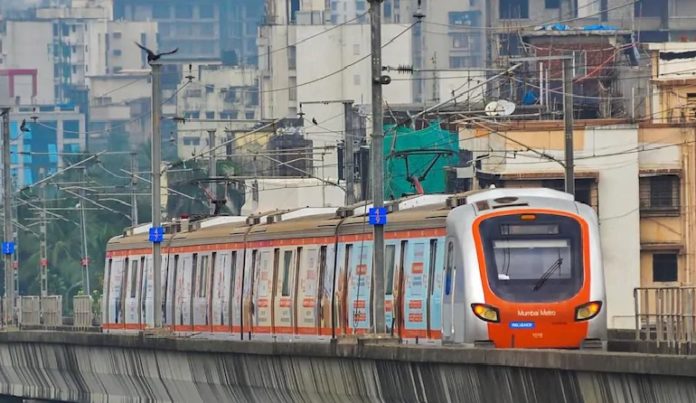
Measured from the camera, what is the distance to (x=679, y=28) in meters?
159

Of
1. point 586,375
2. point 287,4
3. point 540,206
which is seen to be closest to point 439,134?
point 540,206

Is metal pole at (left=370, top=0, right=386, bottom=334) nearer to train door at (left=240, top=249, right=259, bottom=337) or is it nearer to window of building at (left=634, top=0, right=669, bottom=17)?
train door at (left=240, top=249, right=259, bottom=337)

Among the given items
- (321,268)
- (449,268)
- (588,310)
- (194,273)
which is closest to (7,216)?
(194,273)

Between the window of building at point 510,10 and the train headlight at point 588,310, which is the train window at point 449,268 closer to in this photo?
the train headlight at point 588,310

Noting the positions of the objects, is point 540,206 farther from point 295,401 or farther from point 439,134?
point 439,134

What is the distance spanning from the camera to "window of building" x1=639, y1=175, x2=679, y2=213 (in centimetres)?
7806

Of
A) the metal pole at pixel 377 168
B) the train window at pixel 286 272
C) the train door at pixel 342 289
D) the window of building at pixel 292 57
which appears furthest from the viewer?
the window of building at pixel 292 57

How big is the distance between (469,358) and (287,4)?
16336 cm

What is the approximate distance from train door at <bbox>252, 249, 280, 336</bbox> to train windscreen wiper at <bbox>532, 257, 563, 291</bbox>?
11.0 meters

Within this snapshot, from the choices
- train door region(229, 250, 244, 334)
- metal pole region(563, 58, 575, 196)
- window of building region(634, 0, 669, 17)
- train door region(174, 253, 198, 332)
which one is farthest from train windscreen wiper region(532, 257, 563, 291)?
window of building region(634, 0, 669, 17)

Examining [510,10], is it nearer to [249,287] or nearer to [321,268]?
[249,287]

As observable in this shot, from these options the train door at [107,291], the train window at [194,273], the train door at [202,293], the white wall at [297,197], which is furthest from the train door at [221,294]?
the white wall at [297,197]

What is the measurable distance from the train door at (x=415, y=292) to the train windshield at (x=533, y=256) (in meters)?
2.00

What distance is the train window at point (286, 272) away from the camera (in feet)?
129
